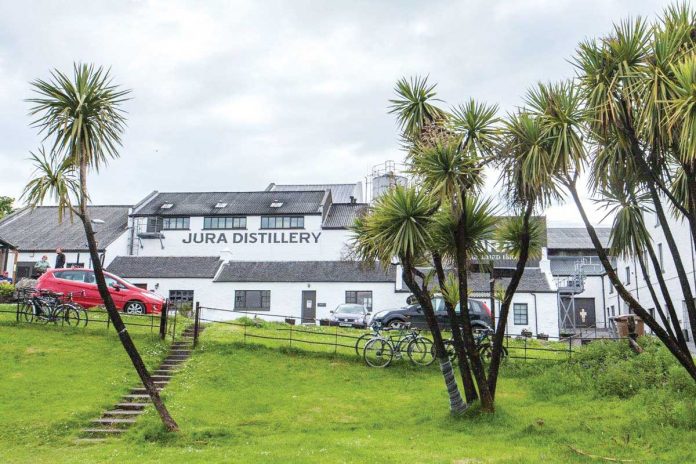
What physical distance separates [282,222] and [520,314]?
56.5 feet

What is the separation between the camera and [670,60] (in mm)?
10336

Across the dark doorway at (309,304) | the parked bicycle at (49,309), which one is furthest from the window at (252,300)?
the parked bicycle at (49,309)

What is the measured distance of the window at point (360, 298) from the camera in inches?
1393

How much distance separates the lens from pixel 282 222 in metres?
42.8

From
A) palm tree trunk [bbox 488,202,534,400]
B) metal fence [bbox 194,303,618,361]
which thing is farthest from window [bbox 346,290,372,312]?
palm tree trunk [bbox 488,202,534,400]

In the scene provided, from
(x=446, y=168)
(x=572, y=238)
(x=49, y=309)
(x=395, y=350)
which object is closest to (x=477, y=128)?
(x=446, y=168)

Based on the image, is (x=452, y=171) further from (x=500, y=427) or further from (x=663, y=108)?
(x=500, y=427)

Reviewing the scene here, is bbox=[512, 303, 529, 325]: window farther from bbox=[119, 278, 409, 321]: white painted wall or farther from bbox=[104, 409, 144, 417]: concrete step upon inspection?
bbox=[104, 409, 144, 417]: concrete step

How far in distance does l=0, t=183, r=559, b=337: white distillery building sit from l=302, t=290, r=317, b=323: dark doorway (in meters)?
0.06

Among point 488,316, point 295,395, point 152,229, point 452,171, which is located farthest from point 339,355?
point 152,229

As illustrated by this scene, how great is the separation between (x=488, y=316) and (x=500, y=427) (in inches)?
472

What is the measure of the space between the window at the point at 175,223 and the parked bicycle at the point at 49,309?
21.2 m

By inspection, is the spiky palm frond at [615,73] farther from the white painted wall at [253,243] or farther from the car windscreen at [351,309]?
the white painted wall at [253,243]

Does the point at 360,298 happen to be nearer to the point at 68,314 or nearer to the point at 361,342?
the point at 361,342
